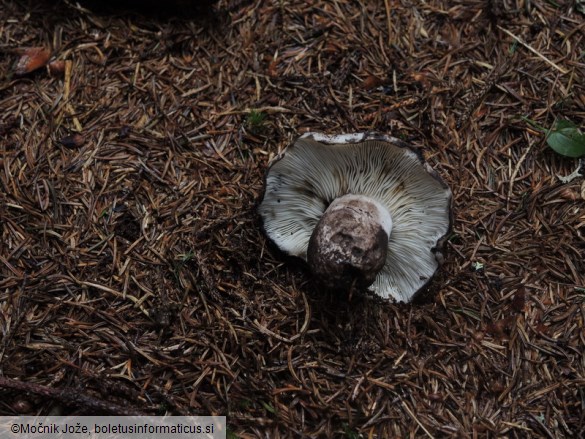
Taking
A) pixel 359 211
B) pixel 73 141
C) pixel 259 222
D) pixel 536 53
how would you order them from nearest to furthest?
pixel 359 211
pixel 259 222
pixel 73 141
pixel 536 53

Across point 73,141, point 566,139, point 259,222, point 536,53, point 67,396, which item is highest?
point 536,53

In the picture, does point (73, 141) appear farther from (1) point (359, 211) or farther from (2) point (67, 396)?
(1) point (359, 211)

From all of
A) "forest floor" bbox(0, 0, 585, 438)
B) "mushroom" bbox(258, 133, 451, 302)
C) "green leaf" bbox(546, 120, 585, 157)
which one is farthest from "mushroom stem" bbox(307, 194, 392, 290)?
"green leaf" bbox(546, 120, 585, 157)

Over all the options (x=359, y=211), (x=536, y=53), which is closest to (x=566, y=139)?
(x=536, y=53)

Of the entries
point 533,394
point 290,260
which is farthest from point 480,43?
point 533,394

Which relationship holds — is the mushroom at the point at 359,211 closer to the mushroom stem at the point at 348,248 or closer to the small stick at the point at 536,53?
the mushroom stem at the point at 348,248

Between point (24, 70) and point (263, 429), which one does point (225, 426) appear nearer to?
point (263, 429)

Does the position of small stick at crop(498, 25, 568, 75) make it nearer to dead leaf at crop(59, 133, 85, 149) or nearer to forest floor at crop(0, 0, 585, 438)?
forest floor at crop(0, 0, 585, 438)
